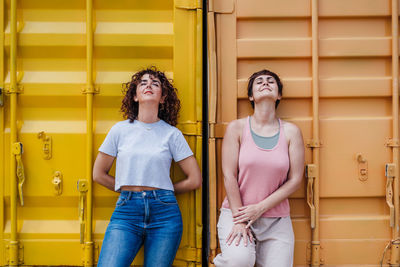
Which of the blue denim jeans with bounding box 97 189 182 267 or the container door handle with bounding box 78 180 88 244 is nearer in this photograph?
the blue denim jeans with bounding box 97 189 182 267

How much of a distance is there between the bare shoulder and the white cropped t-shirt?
66 centimetres

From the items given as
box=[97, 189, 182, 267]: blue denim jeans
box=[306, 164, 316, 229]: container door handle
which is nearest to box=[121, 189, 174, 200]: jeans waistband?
box=[97, 189, 182, 267]: blue denim jeans

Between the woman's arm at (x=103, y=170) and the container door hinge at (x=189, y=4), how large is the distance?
1134 millimetres

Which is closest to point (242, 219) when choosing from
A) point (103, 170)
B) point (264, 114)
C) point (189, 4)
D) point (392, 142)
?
point (264, 114)

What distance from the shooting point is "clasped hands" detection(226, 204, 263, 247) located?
2334 millimetres

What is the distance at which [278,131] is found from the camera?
98.9 inches

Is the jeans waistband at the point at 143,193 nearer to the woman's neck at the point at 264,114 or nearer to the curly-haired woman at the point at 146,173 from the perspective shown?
the curly-haired woman at the point at 146,173

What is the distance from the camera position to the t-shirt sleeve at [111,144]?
96.0 inches

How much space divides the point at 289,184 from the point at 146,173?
3.04 feet

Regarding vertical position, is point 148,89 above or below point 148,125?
above

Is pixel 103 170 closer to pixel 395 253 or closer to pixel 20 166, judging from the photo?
pixel 20 166

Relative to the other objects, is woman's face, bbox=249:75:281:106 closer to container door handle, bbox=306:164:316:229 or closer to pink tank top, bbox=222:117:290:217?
pink tank top, bbox=222:117:290:217

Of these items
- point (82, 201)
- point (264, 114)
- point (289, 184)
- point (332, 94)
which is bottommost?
point (82, 201)

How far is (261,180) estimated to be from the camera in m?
2.41
